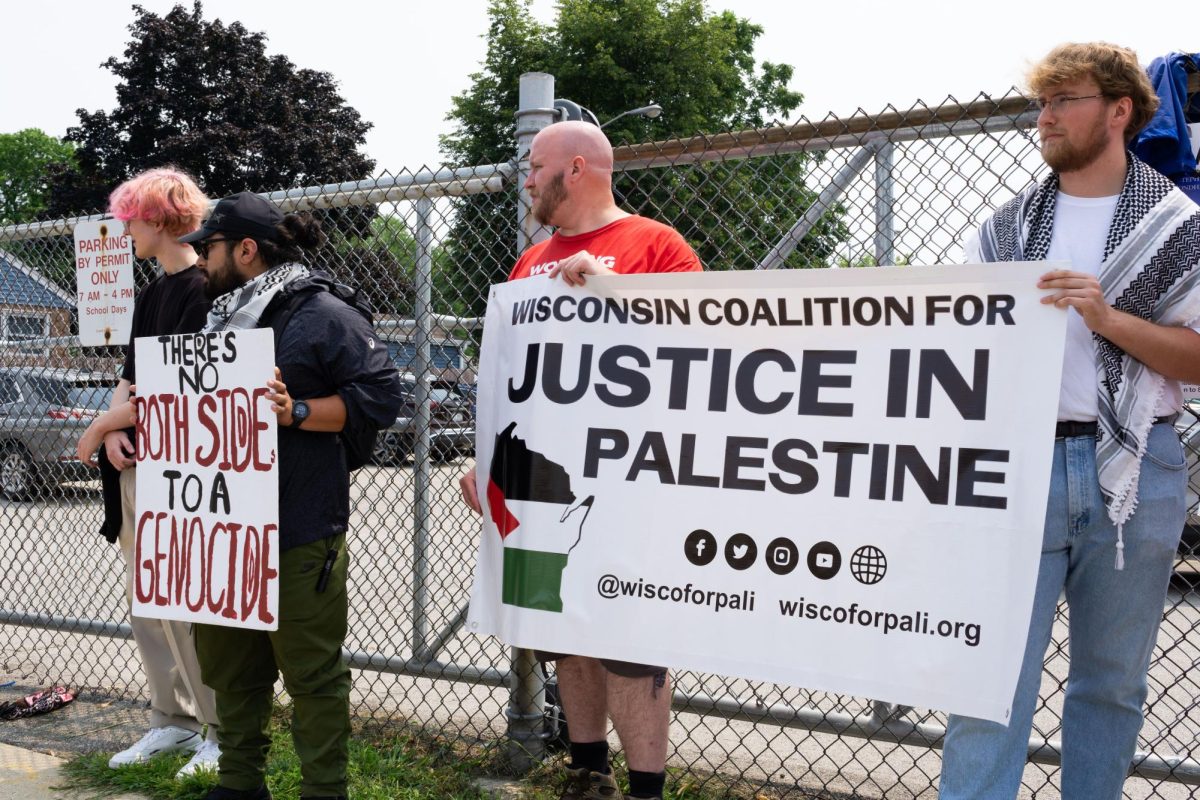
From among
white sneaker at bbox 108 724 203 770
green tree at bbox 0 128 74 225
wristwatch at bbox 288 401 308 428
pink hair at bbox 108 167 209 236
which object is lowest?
white sneaker at bbox 108 724 203 770

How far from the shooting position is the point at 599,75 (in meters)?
28.9

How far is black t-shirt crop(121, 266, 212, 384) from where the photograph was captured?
11.9ft

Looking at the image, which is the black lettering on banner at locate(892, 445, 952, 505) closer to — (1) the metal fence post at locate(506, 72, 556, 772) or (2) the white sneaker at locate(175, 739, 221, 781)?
(1) the metal fence post at locate(506, 72, 556, 772)

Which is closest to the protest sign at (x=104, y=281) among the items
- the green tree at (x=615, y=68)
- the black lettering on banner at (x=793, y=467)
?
the black lettering on banner at (x=793, y=467)

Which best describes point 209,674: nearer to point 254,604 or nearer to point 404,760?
point 254,604

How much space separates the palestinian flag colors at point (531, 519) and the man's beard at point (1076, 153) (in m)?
1.39

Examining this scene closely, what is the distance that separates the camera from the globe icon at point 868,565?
2.46 metres

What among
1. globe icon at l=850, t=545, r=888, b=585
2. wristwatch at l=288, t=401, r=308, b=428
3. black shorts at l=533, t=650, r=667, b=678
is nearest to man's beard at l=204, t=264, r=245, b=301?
wristwatch at l=288, t=401, r=308, b=428

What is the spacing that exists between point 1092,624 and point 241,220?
258cm

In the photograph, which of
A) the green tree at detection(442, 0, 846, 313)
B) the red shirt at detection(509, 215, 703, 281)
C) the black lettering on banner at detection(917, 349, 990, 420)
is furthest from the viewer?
the green tree at detection(442, 0, 846, 313)

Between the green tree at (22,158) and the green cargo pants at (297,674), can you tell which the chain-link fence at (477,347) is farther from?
the green tree at (22,158)

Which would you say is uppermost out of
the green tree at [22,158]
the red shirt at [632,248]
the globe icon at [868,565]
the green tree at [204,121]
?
the green tree at [22,158]

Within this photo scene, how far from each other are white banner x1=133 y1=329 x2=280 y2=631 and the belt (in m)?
2.08

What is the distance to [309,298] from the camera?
322 centimetres
